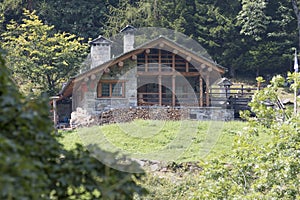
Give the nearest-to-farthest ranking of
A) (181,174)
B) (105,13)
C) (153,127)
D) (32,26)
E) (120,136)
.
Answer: (181,174) < (120,136) < (153,127) < (32,26) < (105,13)

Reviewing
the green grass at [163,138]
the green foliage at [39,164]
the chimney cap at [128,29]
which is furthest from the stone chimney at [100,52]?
the green foliage at [39,164]

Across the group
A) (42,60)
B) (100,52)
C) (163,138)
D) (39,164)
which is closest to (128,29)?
(100,52)

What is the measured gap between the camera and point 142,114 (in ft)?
64.3

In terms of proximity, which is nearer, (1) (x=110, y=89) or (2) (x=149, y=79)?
(1) (x=110, y=89)

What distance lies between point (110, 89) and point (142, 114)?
170 cm

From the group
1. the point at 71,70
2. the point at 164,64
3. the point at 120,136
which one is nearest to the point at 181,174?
the point at 120,136

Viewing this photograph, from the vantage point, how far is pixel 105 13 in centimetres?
3375

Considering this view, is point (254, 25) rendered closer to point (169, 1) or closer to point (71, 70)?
point (169, 1)

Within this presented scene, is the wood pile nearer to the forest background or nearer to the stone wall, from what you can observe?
the stone wall

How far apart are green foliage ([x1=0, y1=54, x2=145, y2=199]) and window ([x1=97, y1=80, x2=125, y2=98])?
17157 mm

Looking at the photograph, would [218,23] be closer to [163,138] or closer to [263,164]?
[163,138]

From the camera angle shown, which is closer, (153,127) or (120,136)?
(120,136)

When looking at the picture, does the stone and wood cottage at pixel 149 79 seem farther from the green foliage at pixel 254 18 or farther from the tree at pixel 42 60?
the green foliage at pixel 254 18

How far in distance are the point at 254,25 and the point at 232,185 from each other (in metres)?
25.2
